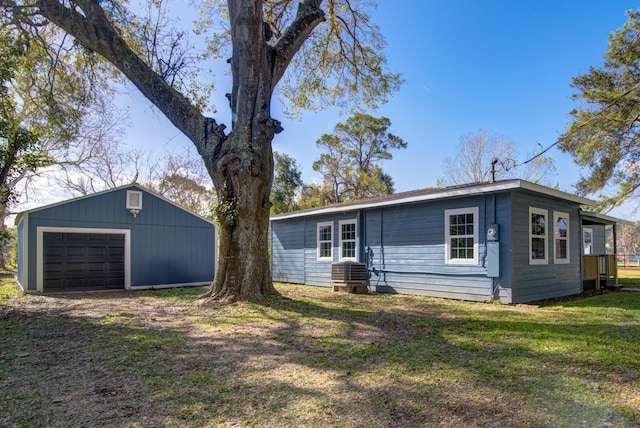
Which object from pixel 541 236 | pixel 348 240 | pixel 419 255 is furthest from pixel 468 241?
pixel 348 240

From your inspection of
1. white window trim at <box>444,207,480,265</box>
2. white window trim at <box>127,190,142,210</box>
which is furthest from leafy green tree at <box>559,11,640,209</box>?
white window trim at <box>127,190,142,210</box>

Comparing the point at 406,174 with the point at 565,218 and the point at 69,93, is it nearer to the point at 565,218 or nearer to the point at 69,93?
the point at 565,218

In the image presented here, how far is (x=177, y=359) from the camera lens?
12.8 ft

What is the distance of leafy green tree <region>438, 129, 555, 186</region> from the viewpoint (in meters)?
25.2

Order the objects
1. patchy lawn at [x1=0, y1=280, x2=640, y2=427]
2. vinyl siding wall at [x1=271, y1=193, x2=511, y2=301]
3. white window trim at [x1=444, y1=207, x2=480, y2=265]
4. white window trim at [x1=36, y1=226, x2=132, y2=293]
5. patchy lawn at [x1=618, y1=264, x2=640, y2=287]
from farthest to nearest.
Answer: patchy lawn at [x1=618, y1=264, x2=640, y2=287]
white window trim at [x1=36, y1=226, x2=132, y2=293]
white window trim at [x1=444, y1=207, x2=480, y2=265]
vinyl siding wall at [x1=271, y1=193, x2=511, y2=301]
patchy lawn at [x1=0, y1=280, x2=640, y2=427]

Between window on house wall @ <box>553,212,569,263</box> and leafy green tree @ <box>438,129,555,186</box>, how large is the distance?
50.6 ft

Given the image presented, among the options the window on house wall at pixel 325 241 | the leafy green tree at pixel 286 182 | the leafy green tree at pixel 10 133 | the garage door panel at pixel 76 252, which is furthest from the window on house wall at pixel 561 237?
the leafy green tree at pixel 286 182

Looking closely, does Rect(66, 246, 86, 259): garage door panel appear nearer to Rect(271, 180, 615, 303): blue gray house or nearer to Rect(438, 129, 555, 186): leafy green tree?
Rect(271, 180, 615, 303): blue gray house

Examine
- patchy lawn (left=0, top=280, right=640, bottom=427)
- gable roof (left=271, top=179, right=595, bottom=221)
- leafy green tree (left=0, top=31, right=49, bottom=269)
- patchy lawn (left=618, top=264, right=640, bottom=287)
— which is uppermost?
leafy green tree (left=0, top=31, right=49, bottom=269)

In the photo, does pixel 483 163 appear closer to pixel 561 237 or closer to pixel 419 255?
pixel 561 237

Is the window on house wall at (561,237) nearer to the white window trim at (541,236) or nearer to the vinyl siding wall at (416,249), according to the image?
the white window trim at (541,236)

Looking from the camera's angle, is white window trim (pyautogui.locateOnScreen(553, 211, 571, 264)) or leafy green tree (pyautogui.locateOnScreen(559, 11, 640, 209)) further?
leafy green tree (pyautogui.locateOnScreen(559, 11, 640, 209))

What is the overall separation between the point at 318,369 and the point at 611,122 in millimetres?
14055

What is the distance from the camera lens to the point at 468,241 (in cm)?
883
